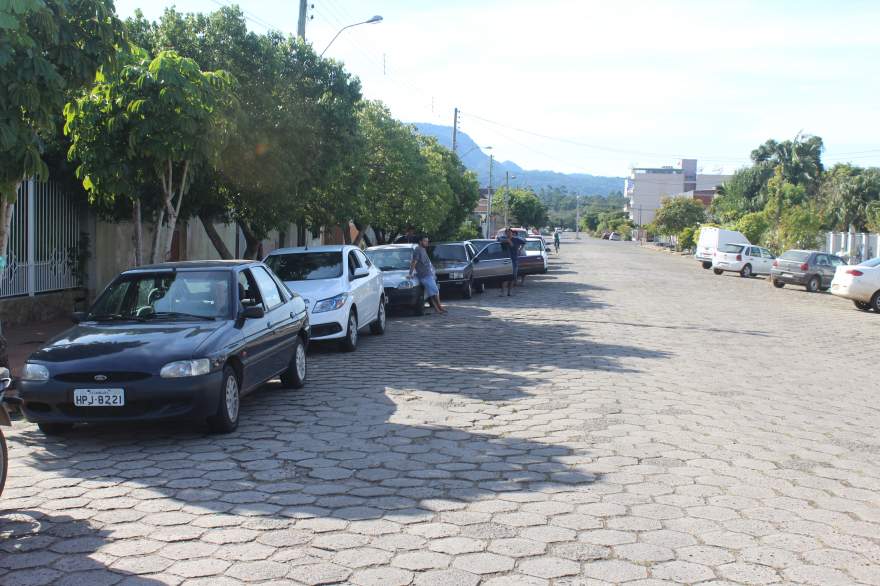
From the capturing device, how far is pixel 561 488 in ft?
19.9

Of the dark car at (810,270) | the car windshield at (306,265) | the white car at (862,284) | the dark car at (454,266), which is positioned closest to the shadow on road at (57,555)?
the car windshield at (306,265)

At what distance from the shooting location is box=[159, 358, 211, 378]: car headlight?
7.04 m

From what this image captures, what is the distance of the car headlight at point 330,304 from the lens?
12.7 m

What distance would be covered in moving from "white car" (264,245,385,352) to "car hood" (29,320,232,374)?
15.5 feet

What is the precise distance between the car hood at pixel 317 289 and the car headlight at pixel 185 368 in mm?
5337

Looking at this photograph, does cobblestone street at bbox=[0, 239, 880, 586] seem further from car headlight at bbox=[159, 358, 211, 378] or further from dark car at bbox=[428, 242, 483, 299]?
dark car at bbox=[428, 242, 483, 299]

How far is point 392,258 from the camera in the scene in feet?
63.5

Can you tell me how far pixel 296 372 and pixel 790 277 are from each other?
26836mm

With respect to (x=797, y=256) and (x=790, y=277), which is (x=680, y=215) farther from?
(x=790, y=277)

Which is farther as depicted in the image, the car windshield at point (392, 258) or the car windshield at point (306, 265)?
the car windshield at point (392, 258)

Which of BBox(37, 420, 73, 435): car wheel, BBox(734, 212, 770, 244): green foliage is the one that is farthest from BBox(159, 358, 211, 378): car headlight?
BBox(734, 212, 770, 244): green foliage

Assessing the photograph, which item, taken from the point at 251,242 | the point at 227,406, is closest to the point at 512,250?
the point at 251,242

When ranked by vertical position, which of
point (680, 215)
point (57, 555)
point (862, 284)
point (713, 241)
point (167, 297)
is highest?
point (680, 215)

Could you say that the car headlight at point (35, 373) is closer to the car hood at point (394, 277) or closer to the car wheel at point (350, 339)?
the car wheel at point (350, 339)
